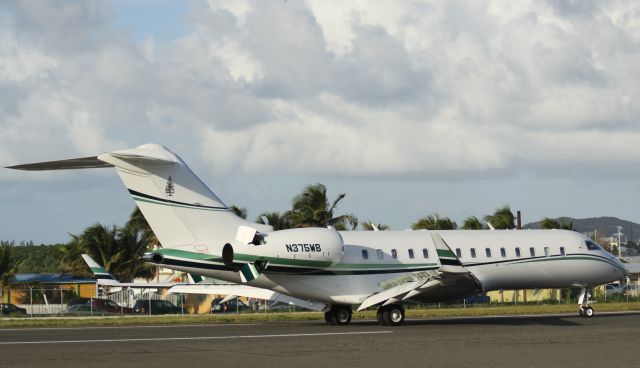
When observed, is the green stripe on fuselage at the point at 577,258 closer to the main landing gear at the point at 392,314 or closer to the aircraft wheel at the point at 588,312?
the aircraft wheel at the point at 588,312

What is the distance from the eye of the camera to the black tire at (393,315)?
28.9 metres

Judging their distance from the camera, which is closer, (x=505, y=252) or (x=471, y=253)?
(x=471, y=253)

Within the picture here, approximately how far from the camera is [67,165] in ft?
86.7

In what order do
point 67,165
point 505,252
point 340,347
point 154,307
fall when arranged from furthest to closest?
point 154,307, point 505,252, point 67,165, point 340,347

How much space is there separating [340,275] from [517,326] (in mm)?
5338

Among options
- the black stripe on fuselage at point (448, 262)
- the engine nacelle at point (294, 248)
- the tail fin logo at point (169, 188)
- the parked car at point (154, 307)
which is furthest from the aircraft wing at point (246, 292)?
the parked car at point (154, 307)

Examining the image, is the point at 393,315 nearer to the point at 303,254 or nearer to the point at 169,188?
the point at 303,254

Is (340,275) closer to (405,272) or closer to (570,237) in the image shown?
(405,272)

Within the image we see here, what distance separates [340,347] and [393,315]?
27.9ft

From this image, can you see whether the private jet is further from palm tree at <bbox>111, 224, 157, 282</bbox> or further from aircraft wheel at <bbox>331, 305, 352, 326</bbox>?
palm tree at <bbox>111, 224, 157, 282</bbox>

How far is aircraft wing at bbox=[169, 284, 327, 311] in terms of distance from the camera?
101 ft

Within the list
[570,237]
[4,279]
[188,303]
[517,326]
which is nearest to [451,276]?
[517,326]

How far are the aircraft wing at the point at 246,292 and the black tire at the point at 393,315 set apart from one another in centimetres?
249

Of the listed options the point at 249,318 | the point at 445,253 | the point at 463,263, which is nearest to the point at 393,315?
the point at 445,253
